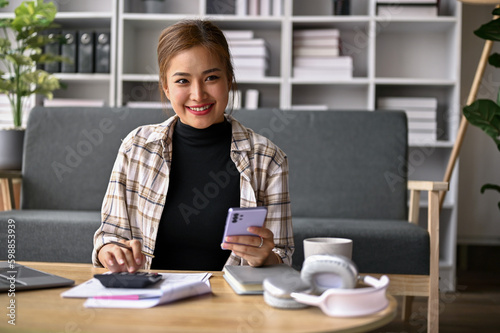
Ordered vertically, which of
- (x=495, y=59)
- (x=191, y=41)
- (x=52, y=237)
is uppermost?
(x=495, y=59)

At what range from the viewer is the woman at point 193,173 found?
1.36 meters

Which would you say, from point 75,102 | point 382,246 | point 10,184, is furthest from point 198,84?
point 75,102

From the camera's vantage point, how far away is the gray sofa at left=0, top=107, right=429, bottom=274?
241 centimetres

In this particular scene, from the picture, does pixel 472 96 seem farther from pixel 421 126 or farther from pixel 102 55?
pixel 102 55

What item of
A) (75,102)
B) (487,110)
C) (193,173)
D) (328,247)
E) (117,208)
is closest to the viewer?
(328,247)

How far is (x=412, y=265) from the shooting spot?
2.00 metres

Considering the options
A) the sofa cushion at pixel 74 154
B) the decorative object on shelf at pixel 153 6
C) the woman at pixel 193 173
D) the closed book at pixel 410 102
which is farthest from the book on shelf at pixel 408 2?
the woman at pixel 193 173

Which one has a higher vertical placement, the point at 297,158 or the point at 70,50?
the point at 70,50

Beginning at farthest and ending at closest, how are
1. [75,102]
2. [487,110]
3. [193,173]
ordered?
[75,102], [487,110], [193,173]

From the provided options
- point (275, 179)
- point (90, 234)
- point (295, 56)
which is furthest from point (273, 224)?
point (295, 56)

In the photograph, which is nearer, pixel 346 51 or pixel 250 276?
pixel 250 276

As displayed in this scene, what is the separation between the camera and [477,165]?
3.46m

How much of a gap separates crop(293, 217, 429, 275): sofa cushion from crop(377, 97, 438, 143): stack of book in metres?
1.26

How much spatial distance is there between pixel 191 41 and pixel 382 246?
1.09m
